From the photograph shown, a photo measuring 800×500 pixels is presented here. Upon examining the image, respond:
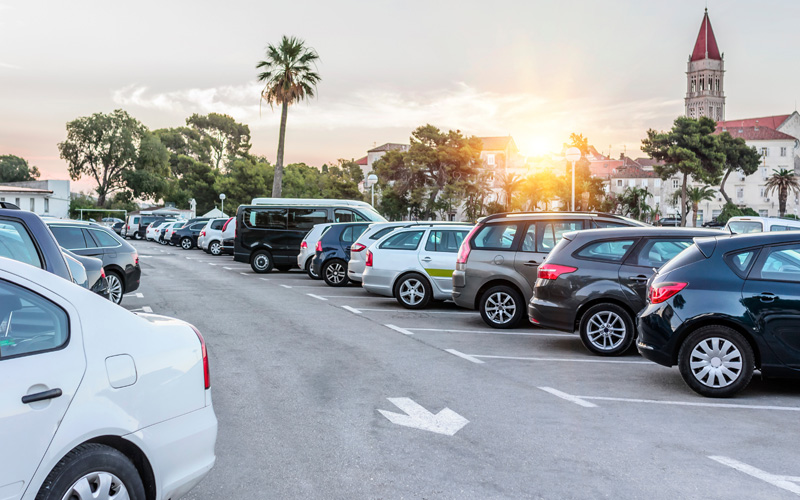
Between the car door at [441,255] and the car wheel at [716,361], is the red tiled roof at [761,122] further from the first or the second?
the car wheel at [716,361]

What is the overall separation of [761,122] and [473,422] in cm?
14613

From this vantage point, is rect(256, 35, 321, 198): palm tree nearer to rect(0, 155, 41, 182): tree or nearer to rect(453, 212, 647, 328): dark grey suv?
rect(453, 212, 647, 328): dark grey suv

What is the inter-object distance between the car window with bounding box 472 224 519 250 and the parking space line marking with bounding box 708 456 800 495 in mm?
7225

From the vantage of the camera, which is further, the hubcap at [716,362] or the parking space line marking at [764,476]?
the hubcap at [716,362]

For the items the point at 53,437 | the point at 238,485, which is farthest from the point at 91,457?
the point at 238,485

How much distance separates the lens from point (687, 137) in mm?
82500

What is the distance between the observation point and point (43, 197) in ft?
309

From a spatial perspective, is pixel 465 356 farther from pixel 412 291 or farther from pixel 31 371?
pixel 31 371

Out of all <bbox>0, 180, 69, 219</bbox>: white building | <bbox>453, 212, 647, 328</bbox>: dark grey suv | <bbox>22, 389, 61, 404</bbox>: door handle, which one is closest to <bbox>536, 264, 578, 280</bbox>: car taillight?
<bbox>453, 212, 647, 328</bbox>: dark grey suv

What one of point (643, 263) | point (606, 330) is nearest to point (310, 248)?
point (606, 330)

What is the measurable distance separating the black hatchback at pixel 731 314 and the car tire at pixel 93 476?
559cm

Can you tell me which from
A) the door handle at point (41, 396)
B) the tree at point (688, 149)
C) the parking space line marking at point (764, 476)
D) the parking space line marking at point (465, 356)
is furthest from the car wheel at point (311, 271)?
the tree at point (688, 149)

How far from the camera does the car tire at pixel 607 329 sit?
33.0ft

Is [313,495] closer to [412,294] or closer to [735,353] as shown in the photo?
[735,353]
